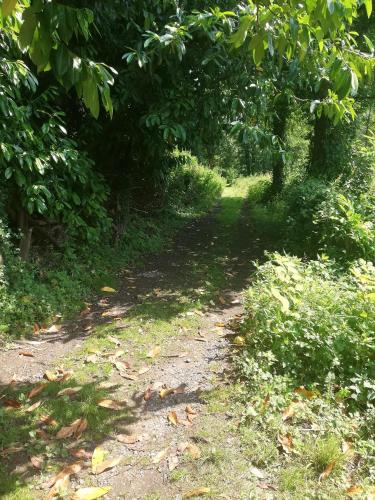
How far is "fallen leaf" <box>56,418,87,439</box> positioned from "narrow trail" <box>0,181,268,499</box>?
0.40 feet

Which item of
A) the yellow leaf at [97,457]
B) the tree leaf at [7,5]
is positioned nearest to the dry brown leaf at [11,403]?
the yellow leaf at [97,457]

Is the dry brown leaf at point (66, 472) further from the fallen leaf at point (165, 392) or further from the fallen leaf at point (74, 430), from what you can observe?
the fallen leaf at point (165, 392)

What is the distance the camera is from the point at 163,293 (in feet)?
21.2

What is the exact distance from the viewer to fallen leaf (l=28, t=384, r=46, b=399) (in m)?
3.78

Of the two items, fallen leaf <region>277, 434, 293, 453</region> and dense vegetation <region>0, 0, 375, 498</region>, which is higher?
dense vegetation <region>0, 0, 375, 498</region>

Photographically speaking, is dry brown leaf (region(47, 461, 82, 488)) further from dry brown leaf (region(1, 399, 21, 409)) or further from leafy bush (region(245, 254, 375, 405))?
leafy bush (region(245, 254, 375, 405))

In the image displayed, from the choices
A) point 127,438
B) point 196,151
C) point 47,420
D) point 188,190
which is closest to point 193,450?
point 127,438

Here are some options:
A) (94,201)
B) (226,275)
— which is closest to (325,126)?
(226,275)

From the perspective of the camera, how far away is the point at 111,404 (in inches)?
144

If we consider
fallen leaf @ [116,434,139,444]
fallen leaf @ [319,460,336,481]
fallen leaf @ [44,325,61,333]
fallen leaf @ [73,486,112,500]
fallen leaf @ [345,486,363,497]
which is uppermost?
fallen leaf @ [319,460,336,481]

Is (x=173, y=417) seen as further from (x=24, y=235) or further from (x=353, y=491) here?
(x=24, y=235)

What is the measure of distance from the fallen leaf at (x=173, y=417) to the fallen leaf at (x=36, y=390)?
1.22 m

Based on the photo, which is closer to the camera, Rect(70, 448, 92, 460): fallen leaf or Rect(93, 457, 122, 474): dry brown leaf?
Rect(93, 457, 122, 474): dry brown leaf

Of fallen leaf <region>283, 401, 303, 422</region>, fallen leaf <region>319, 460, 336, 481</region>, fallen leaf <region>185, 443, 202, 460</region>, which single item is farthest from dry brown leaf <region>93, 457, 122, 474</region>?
fallen leaf <region>319, 460, 336, 481</region>
